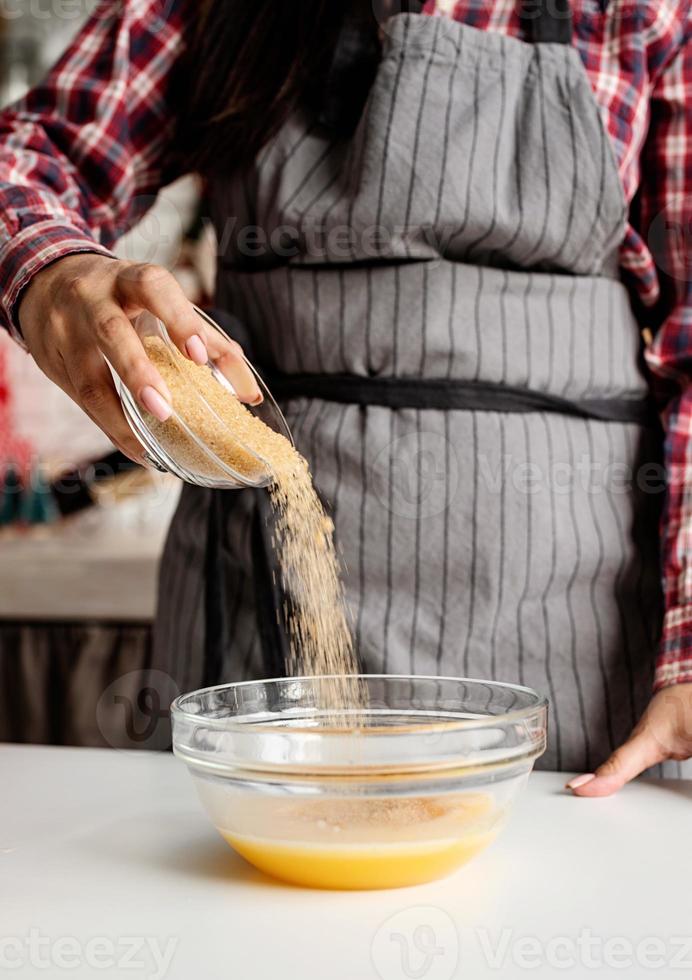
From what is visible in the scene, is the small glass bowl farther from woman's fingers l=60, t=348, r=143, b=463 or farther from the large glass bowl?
the large glass bowl

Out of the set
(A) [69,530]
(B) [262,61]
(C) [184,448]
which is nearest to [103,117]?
(B) [262,61]

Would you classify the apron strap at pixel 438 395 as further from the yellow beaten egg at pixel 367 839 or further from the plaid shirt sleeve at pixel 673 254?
the yellow beaten egg at pixel 367 839

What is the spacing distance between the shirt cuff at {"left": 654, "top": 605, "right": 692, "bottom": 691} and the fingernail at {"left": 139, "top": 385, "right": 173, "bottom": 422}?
1.48ft

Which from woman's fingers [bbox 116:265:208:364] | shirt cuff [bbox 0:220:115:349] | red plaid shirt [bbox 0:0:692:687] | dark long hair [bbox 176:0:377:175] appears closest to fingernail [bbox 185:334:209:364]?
woman's fingers [bbox 116:265:208:364]

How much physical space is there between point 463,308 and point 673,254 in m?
0.20

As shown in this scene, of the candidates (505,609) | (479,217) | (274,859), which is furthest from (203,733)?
(479,217)

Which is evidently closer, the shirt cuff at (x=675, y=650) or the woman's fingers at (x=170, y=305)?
the woman's fingers at (x=170, y=305)

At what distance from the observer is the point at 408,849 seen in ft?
1.82

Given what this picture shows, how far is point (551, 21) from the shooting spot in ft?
3.15

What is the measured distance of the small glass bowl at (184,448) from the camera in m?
0.64

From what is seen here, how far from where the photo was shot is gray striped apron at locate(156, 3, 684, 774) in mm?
935

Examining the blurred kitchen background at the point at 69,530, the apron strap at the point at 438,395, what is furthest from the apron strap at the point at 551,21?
the blurred kitchen background at the point at 69,530

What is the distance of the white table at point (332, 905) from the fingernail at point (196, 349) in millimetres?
276

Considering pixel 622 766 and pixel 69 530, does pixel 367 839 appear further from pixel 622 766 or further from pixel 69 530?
pixel 69 530
